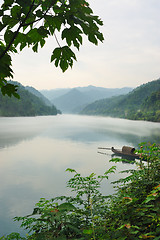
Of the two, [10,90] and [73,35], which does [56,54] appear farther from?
[10,90]

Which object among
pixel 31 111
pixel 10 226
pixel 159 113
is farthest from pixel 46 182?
pixel 31 111

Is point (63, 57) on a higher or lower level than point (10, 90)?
higher

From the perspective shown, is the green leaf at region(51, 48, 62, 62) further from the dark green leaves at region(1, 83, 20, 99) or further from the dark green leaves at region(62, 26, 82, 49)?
the dark green leaves at region(1, 83, 20, 99)

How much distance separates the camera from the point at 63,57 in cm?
195

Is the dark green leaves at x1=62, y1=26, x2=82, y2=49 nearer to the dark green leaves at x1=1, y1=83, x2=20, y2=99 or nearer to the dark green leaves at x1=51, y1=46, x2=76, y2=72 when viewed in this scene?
the dark green leaves at x1=51, y1=46, x2=76, y2=72

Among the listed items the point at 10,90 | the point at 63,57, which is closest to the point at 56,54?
the point at 63,57

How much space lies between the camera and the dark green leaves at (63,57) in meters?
1.90

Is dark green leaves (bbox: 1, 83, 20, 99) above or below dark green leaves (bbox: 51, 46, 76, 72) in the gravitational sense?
below

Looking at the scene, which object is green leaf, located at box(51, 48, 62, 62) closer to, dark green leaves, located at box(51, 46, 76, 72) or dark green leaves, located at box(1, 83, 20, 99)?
dark green leaves, located at box(51, 46, 76, 72)

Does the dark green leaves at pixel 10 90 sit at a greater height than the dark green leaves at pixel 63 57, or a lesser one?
lesser

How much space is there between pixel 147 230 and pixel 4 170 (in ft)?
89.0

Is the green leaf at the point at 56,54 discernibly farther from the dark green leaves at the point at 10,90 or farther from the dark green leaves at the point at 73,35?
the dark green leaves at the point at 10,90

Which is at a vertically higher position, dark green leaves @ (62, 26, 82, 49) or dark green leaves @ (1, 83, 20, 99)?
dark green leaves @ (62, 26, 82, 49)

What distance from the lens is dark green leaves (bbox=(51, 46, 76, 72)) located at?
1904 mm
